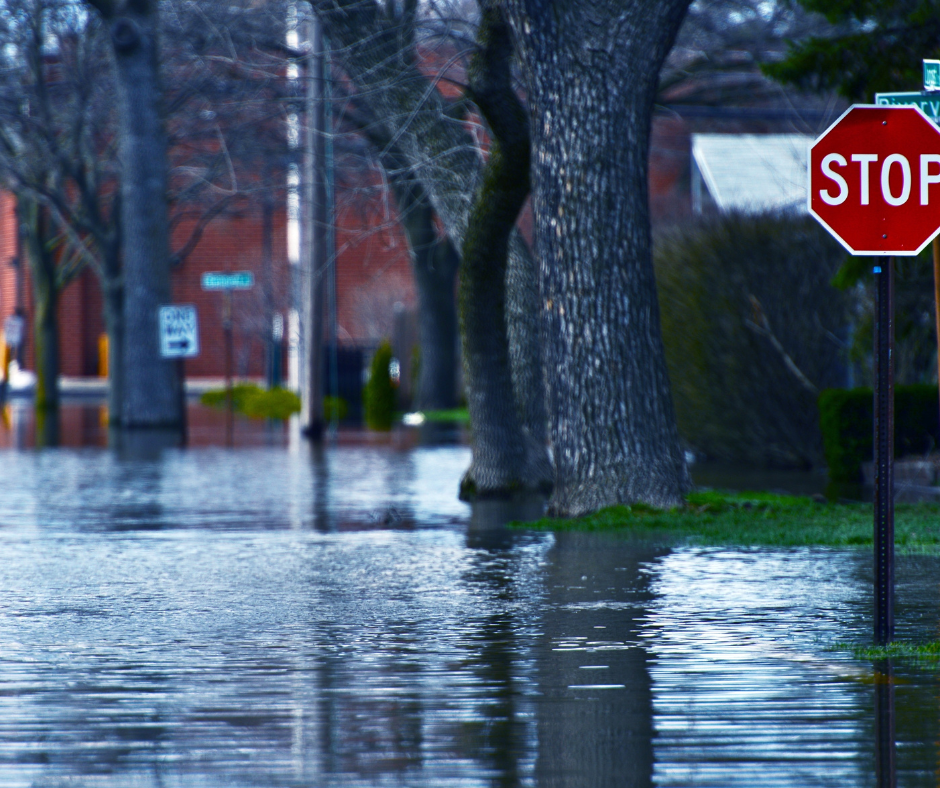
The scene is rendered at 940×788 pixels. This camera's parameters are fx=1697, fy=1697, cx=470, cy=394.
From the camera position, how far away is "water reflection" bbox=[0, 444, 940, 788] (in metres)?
5.80

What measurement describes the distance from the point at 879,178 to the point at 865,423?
33.9 ft

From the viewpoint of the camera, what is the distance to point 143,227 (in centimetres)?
3103

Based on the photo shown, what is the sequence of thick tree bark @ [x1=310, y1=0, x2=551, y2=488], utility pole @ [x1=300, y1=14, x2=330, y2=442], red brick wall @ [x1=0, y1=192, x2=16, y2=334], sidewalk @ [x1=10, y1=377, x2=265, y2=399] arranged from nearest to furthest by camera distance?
thick tree bark @ [x1=310, y1=0, x2=551, y2=488] → utility pole @ [x1=300, y1=14, x2=330, y2=442] → sidewalk @ [x1=10, y1=377, x2=265, y2=399] → red brick wall @ [x1=0, y1=192, x2=16, y2=334]

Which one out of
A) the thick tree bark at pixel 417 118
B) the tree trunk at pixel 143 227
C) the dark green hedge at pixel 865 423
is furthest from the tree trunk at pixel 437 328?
the thick tree bark at pixel 417 118

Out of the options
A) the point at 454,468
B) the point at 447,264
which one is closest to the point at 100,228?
the point at 447,264

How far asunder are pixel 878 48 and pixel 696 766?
10489 millimetres

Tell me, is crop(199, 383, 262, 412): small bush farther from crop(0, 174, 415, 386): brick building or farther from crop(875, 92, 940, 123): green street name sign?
crop(875, 92, 940, 123): green street name sign

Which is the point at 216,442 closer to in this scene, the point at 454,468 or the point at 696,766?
the point at 454,468

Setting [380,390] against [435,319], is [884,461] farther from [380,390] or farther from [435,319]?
[435,319]

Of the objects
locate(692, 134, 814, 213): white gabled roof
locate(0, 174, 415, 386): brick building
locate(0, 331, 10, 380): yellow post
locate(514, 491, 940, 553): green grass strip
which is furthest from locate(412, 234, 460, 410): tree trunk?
locate(514, 491, 940, 553): green grass strip

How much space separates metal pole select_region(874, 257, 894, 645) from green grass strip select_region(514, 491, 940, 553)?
389cm

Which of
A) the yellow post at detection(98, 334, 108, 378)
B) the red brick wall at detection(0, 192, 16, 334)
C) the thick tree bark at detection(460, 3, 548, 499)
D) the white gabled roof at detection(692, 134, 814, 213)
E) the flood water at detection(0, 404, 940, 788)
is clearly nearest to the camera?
the flood water at detection(0, 404, 940, 788)

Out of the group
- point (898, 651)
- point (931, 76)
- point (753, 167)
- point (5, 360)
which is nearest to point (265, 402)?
point (753, 167)

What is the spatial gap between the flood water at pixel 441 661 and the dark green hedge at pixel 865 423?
554cm
